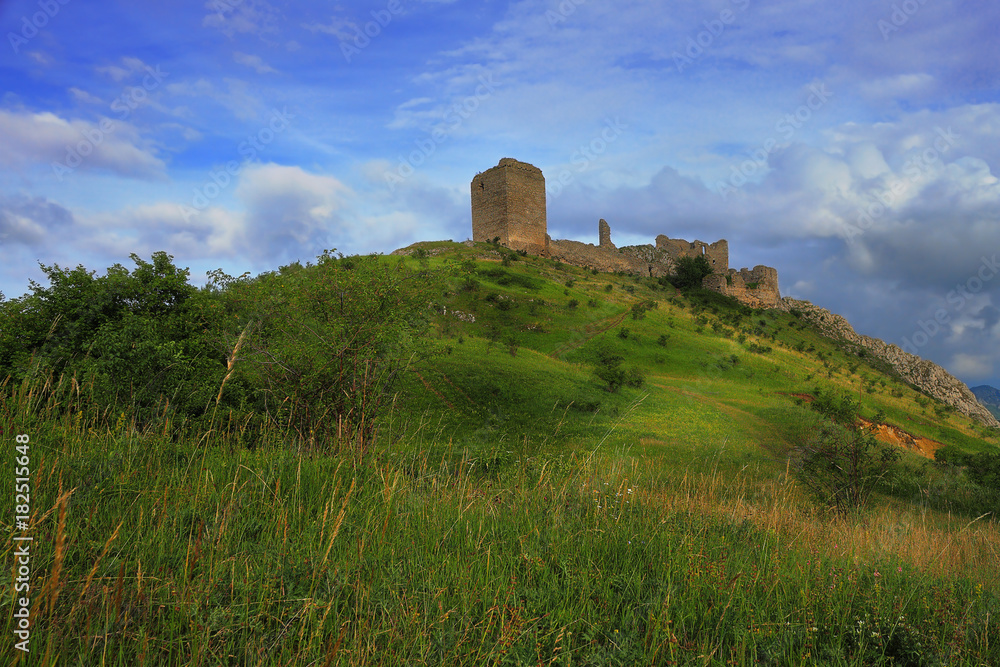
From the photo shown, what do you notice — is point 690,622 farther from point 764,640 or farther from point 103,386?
point 103,386

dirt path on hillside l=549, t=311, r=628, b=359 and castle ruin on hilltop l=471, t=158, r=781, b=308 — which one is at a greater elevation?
castle ruin on hilltop l=471, t=158, r=781, b=308

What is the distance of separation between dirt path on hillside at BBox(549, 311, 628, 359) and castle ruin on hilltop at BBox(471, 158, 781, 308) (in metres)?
23.0

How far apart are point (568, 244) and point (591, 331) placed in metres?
34.6

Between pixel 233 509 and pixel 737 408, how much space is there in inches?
715

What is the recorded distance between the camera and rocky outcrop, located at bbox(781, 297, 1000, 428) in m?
44.1

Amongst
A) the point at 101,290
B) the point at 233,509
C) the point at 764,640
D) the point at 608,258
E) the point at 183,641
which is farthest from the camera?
the point at 608,258

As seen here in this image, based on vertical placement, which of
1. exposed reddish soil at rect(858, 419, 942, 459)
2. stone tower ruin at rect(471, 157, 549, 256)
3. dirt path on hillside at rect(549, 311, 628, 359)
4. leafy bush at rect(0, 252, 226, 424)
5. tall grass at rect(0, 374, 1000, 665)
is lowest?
exposed reddish soil at rect(858, 419, 942, 459)

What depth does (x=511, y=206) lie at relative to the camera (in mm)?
51750

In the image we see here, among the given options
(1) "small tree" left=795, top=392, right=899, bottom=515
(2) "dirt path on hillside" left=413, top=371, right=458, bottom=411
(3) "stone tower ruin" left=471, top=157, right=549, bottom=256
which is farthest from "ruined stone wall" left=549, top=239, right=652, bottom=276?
(1) "small tree" left=795, top=392, right=899, bottom=515

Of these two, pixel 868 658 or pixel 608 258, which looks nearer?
pixel 868 658

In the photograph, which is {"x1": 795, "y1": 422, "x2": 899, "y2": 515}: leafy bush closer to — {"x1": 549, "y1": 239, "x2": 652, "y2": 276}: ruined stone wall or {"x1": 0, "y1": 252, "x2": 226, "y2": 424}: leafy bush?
{"x1": 0, "y1": 252, "x2": 226, "y2": 424}: leafy bush

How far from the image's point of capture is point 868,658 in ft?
8.34

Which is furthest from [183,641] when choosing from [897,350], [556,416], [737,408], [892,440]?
[897,350]

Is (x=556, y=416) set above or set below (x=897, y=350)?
below
